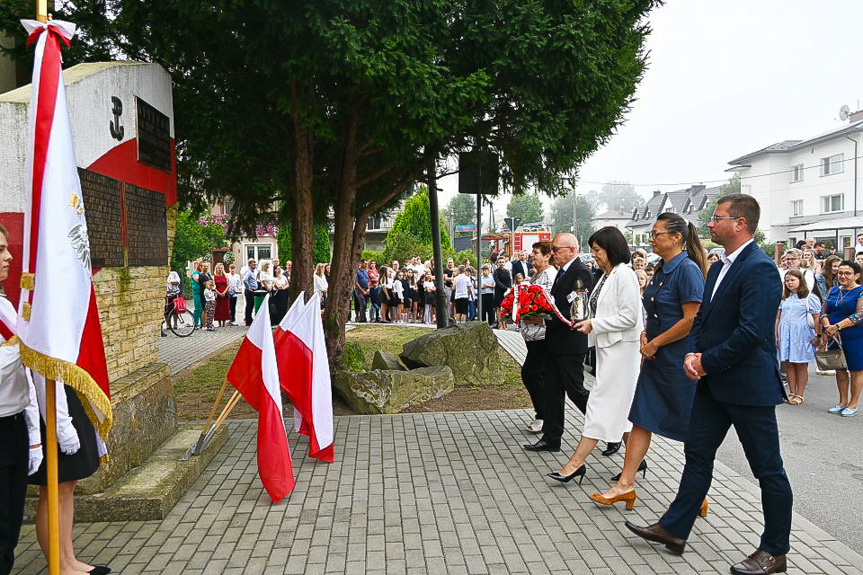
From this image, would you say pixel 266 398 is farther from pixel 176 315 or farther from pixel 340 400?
pixel 176 315

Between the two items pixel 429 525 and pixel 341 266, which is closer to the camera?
pixel 429 525

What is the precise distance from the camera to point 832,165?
148ft

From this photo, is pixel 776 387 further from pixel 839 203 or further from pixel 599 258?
pixel 839 203

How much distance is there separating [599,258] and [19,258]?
4155 millimetres

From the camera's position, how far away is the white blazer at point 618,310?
5.03 metres

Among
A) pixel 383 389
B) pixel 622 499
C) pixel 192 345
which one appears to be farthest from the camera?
pixel 192 345

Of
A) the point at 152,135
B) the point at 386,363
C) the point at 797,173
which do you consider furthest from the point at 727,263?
the point at 797,173

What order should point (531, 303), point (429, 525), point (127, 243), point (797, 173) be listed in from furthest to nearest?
point (797, 173) → point (531, 303) → point (127, 243) → point (429, 525)

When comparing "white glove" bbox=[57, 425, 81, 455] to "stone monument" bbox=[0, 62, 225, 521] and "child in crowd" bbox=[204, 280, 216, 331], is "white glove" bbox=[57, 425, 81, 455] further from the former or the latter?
"child in crowd" bbox=[204, 280, 216, 331]

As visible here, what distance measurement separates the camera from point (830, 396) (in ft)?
30.8

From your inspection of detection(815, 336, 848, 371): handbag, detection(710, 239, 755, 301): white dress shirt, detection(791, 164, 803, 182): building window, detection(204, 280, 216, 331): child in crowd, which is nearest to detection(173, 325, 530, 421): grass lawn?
detection(815, 336, 848, 371): handbag

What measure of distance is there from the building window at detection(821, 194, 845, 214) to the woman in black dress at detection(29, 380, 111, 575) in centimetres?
4993

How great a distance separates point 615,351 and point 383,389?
366 centimetres

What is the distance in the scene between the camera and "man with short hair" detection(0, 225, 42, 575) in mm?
3205
